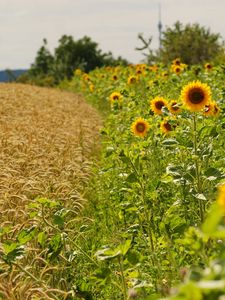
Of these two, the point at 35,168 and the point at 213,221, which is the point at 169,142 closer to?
the point at 35,168

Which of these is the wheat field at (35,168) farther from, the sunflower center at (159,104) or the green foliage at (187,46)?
the green foliage at (187,46)

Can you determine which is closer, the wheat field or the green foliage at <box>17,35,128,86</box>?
the wheat field

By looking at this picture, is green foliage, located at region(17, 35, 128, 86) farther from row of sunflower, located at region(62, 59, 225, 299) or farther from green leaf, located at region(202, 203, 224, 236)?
green leaf, located at region(202, 203, 224, 236)

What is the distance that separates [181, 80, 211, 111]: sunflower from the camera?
5.11 m

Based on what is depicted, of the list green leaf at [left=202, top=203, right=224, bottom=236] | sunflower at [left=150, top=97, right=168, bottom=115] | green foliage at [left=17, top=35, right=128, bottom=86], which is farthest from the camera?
green foliage at [left=17, top=35, right=128, bottom=86]

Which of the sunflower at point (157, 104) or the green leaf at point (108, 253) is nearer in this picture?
the green leaf at point (108, 253)

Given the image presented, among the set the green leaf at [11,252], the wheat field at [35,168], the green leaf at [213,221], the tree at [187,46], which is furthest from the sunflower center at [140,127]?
the tree at [187,46]

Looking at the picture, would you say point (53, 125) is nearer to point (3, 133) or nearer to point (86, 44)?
point (3, 133)

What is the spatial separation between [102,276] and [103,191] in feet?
14.3

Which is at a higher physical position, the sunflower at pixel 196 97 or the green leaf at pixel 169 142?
the sunflower at pixel 196 97

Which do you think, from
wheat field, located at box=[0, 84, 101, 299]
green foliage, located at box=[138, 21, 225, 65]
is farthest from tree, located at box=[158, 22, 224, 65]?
wheat field, located at box=[0, 84, 101, 299]

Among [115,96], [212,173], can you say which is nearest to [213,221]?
[212,173]

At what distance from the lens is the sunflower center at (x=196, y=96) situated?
519 centimetres

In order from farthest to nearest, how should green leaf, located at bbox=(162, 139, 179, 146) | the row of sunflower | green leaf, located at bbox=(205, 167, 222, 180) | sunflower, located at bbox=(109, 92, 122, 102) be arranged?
sunflower, located at bbox=(109, 92, 122, 102), green leaf, located at bbox=(162, 139, 179, 146), green leaf, located at bbox=(205, 167, 222, 180), the row of sunflower
